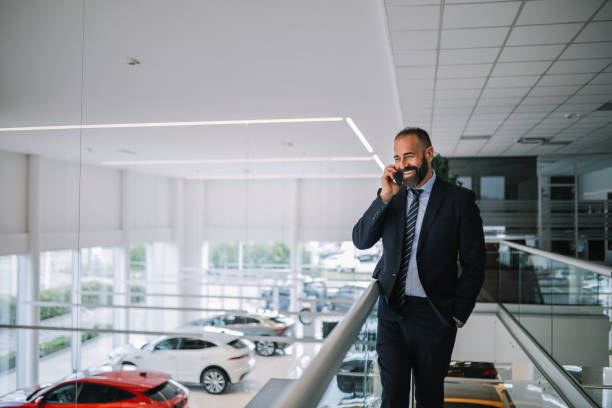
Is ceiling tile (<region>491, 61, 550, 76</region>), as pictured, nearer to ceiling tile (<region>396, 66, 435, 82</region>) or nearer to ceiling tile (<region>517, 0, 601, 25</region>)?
ceiling tile (<region>396, 66, 435, 82</region>)

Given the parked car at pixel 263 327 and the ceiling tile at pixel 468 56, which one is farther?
the parked car at pixel 263 327

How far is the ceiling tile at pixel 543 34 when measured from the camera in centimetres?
329

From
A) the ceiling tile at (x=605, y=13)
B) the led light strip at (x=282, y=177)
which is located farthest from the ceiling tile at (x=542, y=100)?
the led light strip at (x=282, y=177)

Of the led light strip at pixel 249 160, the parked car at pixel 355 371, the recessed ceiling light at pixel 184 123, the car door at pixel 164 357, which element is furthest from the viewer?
the led light strip at pixel 249 160

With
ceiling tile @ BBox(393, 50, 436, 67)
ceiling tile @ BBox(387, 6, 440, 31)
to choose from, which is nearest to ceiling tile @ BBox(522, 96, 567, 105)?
ceiling tile @ BBox(393, 50, 436, 67)

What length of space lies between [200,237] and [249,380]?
23.4ft

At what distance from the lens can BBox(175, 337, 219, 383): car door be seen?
8.88 meters

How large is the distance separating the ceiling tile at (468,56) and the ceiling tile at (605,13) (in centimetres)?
75

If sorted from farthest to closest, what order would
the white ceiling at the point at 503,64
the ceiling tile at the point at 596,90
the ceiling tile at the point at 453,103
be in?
1. the ceiling tile at the point at 453,103
2. the ceiling tile at the point at 596,90
3. the white ceiling at the point at 503,64

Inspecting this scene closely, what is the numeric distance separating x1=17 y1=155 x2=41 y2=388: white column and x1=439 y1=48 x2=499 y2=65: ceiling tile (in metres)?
7.99

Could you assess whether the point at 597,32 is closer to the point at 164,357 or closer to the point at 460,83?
the point at 460,83

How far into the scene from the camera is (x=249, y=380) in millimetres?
9977

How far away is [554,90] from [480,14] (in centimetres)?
250

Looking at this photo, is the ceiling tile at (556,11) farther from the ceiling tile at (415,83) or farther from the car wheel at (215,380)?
the car wheel at (215,380)
